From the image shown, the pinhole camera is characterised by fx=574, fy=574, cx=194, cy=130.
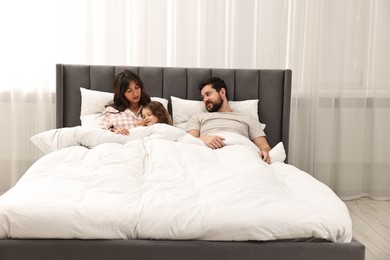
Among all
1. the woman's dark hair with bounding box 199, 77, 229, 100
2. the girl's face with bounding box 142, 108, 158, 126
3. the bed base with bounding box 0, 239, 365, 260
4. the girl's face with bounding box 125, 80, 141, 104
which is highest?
the woman's dark hair with bounding box 199, 77, 229, 100

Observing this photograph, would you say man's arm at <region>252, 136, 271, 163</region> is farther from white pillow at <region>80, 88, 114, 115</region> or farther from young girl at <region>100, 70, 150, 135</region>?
white pillow at <region>80, 88, 114, 115</region>

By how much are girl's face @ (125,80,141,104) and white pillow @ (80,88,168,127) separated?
15cm

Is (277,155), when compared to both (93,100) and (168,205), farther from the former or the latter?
(168,205)

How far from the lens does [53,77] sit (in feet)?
13.7

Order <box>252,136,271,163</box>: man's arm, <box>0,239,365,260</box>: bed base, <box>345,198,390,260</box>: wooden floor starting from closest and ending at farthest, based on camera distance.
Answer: <box>0,239,365,260</box>: bed base
<box>345,198,390,260</box>: wooden floor
<box>252,136,271,163</box>: man's arm

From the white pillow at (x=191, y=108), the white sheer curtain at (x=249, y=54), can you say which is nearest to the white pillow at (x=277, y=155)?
the white pillow at (x=191, y=108)

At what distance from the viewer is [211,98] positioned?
3.69 meters

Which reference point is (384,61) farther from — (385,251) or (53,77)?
(53,77)

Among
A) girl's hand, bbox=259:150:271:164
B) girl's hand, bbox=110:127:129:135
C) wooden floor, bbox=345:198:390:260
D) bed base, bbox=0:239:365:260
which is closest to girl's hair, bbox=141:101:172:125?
girl's hand, bbox=110:127:129:135

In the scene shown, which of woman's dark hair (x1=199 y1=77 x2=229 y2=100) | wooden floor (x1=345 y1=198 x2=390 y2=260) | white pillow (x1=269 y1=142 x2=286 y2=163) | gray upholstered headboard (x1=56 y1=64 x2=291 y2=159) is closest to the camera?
wooden floor (x1=345 y1=198 x2=390 y2=260)

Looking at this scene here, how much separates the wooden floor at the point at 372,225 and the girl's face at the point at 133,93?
1578 millimetres

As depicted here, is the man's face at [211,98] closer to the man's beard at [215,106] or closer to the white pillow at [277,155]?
the man's beard at [215,106]

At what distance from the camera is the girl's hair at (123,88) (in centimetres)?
363

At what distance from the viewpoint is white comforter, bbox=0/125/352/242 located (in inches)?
76.0
